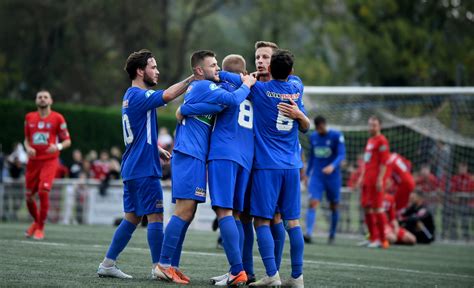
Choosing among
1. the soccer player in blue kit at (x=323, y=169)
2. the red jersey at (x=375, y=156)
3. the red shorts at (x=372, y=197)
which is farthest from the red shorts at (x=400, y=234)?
the red jersey at (x=375, y=156)

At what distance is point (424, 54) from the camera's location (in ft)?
114

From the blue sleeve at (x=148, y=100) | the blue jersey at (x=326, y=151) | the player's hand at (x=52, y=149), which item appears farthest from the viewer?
the blue jersey at (x=326, y=151)

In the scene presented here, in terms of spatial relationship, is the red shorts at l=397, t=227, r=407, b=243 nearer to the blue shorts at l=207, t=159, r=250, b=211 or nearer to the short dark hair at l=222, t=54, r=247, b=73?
the short dark hair at l=222, t=54, r=247, b=73

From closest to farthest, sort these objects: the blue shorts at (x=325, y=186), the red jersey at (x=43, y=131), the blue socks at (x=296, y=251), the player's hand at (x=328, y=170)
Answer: the blue socks at (x=296, y=251) < the red jersey at (x=43, y=131) < the player's hand at (x=328, y=170) < the blue shorts at (x=325, y=186)

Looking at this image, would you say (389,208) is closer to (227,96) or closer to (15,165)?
(15,165)

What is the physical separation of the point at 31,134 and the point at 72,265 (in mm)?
4992

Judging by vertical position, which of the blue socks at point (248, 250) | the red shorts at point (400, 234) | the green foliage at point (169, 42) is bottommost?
the red shorts at point (400, 234)

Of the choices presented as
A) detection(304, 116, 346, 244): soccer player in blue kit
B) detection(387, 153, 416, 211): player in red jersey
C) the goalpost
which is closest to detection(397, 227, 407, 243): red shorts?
detection(387, 153, 416, 211): player in red jersey

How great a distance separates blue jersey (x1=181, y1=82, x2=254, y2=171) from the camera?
26.4 feet

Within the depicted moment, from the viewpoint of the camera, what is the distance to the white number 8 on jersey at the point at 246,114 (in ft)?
27.0

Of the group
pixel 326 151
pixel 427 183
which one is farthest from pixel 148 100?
pixel 427 183

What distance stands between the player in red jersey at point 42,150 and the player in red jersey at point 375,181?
556 centimetres

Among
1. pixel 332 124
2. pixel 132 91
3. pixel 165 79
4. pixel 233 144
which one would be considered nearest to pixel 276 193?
pixel 233 144

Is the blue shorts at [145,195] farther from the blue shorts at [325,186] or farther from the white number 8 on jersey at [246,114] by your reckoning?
the blue shorts at [325,186]
